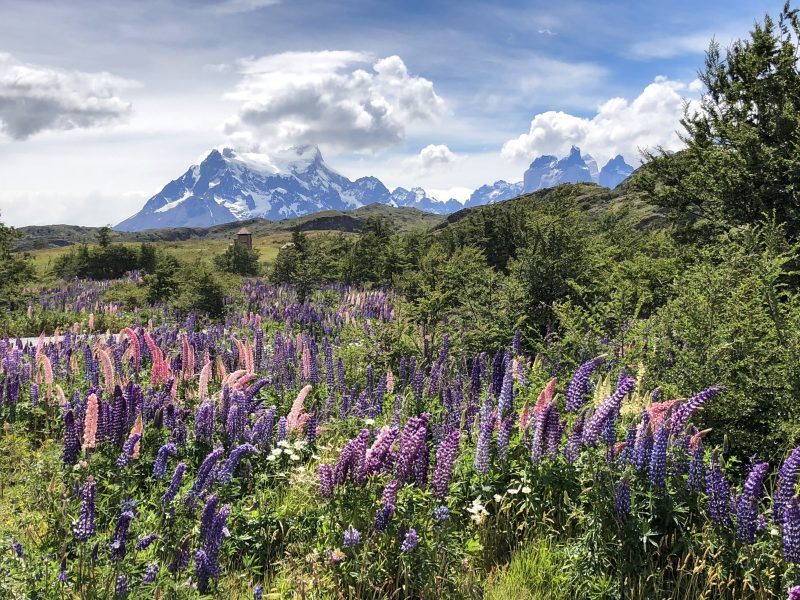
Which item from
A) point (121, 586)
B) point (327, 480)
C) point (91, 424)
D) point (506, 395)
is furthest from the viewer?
point (506, 395)

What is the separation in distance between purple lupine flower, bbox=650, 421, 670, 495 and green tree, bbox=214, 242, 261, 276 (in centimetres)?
3375

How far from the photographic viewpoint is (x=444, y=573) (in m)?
3.43

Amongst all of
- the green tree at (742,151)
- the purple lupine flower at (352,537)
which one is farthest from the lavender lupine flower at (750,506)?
the green tree at (742,151)

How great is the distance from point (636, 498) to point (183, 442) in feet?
13.5

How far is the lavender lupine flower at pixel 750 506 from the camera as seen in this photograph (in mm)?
3189

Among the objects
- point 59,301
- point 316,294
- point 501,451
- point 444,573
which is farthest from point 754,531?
point 59,301

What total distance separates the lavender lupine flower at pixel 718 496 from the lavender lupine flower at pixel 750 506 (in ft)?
0.31

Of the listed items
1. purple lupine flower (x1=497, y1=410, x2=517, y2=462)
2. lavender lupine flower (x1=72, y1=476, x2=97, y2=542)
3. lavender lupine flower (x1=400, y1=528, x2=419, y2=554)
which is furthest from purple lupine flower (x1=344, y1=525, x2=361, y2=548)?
lavender lupine flower (x1=72, y1=476, x2=97, y2=542)

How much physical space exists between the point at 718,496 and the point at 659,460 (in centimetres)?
41

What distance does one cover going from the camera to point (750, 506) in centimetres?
320

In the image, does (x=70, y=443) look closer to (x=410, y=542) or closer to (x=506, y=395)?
(x=410, y=542)

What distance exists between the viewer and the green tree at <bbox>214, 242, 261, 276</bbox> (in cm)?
3515

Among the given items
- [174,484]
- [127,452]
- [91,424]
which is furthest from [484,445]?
[91,424]

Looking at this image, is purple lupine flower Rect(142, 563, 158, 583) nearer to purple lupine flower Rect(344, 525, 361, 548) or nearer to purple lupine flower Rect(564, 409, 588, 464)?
purple lupine flower Rect(344, 525, 361, 548)
